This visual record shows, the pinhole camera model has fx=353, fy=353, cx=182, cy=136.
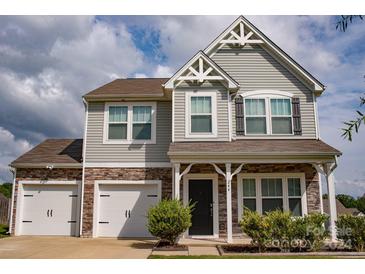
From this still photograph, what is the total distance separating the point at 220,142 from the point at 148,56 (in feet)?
13.2

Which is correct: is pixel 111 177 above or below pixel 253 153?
below

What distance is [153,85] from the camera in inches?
610

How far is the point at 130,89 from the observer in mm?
14734

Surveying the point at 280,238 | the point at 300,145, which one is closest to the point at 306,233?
the point at 280,238

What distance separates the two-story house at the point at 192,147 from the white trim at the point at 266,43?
0.04 m

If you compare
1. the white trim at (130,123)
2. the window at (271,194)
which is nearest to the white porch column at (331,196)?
the window at (271,194)

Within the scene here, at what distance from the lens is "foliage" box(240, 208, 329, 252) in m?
9.56

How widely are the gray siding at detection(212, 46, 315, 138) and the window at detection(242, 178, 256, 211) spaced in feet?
10.6

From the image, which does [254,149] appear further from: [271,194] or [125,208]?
[125,208]

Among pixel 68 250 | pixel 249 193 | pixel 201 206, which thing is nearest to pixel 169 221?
pixel 201 206

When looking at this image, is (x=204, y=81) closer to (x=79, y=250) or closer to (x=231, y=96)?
(x=231, y=96)

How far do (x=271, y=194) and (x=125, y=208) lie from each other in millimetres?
5614

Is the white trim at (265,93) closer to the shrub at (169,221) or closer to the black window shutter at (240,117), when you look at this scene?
the black window shutter at (240,117)

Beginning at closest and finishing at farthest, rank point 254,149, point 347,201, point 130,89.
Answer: point 254,149 → point 130,89 → point 347,201
